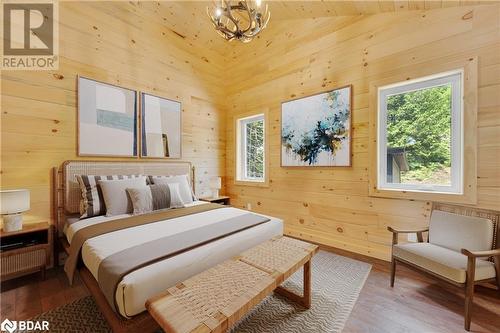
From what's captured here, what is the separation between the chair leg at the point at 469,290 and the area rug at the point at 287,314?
2.31ft

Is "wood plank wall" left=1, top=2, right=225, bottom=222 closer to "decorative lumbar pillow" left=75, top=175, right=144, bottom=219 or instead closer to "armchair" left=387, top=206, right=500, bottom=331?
"decorative lumbar pillow" left=75, top=175, right=144, bottom=219

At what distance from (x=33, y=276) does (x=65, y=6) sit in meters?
3.05

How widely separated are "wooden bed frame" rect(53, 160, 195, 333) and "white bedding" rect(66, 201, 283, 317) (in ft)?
0.28

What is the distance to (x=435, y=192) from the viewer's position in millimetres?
2262

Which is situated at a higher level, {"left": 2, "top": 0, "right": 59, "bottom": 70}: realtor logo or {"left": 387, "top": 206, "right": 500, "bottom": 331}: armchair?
{"left": 2, "top": 0, "right": 59, "bottom": 70}: realtor logo

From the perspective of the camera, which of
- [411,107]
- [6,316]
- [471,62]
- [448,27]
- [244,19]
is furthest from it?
[244,19]

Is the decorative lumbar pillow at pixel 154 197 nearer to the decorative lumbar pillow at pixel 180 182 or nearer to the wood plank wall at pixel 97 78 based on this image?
the decorative lumbar pillow at pixel 180 182

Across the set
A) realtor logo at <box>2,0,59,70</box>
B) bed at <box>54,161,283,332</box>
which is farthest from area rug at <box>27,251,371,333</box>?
realtor logo at <box>2,0,59,70</box>

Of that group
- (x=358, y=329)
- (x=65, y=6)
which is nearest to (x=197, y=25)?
(x=65, y=6)

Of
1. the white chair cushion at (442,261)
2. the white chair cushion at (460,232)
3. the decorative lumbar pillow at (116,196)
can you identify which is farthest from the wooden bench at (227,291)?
the decorative lumbar pillow at (116,196)

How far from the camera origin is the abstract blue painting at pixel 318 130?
2891 millimetres

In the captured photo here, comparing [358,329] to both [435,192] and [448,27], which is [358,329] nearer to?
[435,192]

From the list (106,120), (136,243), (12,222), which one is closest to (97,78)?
(106,120)

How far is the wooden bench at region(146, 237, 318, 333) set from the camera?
1.00 metres
